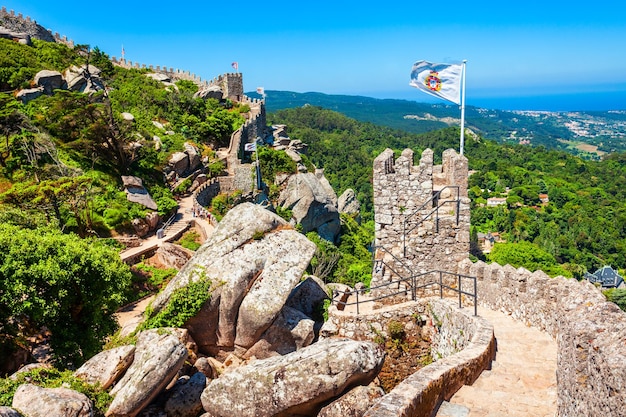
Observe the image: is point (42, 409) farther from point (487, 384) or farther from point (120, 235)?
point (120, 235)

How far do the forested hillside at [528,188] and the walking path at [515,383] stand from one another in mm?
38779

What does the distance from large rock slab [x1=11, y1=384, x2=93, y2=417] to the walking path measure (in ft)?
20.1

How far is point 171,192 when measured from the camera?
1169 inches

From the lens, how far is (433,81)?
13391 mm

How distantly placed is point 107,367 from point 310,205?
85.6ft

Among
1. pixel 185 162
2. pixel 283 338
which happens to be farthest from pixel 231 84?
pixel 283 338

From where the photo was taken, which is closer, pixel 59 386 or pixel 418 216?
pixel 59 386

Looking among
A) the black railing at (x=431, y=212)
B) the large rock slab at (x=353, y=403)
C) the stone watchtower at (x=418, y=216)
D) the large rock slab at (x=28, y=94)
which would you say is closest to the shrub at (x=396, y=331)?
the stone watchtower at (x=418, y=216)

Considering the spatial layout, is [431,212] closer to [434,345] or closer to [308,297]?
[434,345]

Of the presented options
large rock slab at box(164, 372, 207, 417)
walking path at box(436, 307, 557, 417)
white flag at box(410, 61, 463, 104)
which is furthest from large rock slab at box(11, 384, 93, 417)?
white flag at box(410, 61, 463, 104)

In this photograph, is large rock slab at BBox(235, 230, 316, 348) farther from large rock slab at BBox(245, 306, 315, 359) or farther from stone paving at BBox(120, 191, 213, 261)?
stone paving at BBox(120, 191, 213, 261)

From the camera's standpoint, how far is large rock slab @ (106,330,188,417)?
8844 mm

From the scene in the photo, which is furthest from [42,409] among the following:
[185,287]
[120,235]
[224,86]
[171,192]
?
[224,86]

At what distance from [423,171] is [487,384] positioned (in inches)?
224
